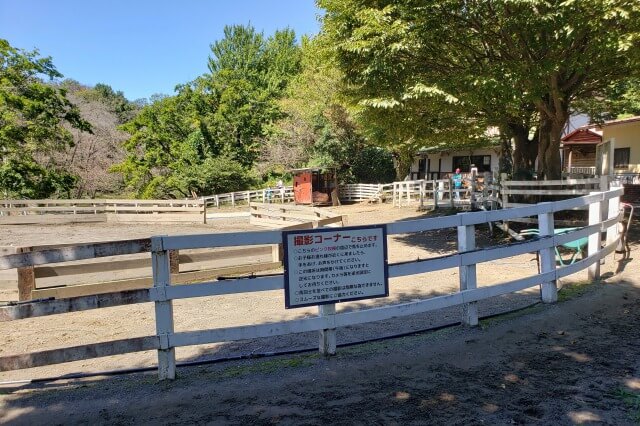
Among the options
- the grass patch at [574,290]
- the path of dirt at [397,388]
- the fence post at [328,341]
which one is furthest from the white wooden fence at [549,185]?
the fence post at [328,341]

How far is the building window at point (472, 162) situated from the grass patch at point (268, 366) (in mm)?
30959

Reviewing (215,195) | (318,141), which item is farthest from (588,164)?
(215,195)

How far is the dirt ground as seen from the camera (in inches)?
127

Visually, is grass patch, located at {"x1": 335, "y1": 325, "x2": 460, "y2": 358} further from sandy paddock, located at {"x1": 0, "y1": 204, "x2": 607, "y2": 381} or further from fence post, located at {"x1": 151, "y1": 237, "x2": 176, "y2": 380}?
fence post, located at {"x1": 151, "y1": 237, "x2": 176, "y2": 380}

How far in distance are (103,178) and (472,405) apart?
131ft

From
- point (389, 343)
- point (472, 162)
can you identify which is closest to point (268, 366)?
point (389, 343)

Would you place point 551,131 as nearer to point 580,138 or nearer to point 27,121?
point 580,138

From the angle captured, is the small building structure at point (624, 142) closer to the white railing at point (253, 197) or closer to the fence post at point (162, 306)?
the fence post at point (162, 306)

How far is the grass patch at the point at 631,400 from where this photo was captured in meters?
3.14

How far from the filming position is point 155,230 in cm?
2088

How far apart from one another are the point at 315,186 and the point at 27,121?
17715mm

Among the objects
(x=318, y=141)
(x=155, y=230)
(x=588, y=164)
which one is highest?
(x=318, y=141)

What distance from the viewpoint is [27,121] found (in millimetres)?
26250

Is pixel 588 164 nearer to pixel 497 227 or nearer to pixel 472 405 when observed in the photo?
pixel 497 227
